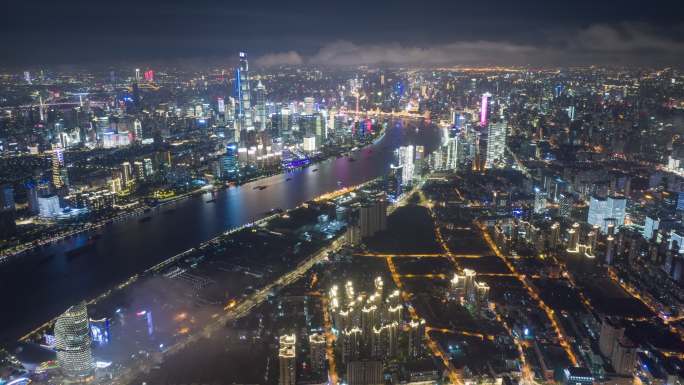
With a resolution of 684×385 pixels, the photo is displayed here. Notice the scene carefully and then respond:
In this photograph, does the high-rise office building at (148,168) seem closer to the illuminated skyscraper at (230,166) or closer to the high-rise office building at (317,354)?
the illuminated skyscraper at (230,166)

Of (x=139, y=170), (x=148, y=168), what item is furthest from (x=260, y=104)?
(x=139, y=170)

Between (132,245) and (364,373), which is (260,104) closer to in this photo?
(132,245)

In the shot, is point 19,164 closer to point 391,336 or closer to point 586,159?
point 391,336

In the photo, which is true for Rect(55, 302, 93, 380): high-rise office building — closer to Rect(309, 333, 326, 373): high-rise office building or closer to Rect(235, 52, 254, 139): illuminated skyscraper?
Rect(309, 333, 326, 373): high-rise office building

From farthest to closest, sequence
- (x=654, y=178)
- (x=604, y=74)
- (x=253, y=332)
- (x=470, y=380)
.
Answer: (x=604, y=74) < (x=654, y=178) < (x=253, y=332) < (x=470, y=380)

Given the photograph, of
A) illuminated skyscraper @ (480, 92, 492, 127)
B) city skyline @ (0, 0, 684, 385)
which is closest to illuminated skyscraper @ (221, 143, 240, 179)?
city skyline @ (0, 0, 684, 385)

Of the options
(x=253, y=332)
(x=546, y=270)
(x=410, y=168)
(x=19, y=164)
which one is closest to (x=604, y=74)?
(x=410, y=168)
